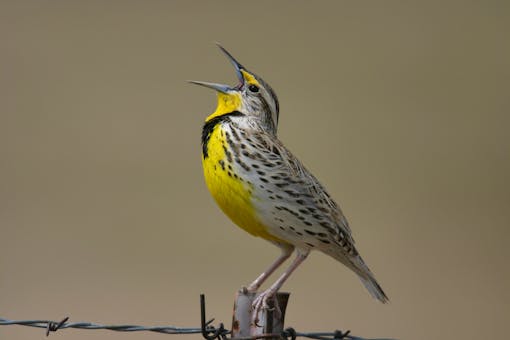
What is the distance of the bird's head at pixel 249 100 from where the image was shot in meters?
3.14

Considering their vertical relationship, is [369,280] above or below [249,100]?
below

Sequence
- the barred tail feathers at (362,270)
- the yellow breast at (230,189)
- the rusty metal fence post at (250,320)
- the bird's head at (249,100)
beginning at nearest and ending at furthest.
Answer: the rusty metal fence post at (250,320), the yellow breast at (230,189), the barred tail feathers at (362,270), the bird's head at (249,100)

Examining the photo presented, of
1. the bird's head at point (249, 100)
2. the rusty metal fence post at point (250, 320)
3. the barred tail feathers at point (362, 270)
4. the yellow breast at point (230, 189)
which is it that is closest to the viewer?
the rusty metal fence post at point (250, 320)

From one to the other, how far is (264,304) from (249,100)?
2.83ft

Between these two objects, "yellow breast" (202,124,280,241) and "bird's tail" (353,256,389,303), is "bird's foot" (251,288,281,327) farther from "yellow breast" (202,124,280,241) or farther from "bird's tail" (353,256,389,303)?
"bird's tail" (353,256,389,303)

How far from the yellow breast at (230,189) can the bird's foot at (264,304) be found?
0.97 feet

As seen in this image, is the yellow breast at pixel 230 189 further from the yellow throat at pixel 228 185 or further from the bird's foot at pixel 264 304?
the bird's foot at pixel 264 304

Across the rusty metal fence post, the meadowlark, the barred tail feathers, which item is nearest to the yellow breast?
the meadowlark

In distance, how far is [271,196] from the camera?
9.25 feet

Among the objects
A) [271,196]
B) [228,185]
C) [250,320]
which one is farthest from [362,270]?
[250,320]

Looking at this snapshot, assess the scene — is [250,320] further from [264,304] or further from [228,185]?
[228,185]

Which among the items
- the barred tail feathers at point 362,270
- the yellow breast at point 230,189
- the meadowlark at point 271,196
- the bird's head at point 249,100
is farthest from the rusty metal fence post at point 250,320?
the bird's head at point 249,100

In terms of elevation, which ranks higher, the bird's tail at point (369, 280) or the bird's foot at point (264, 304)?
the bird's tail at point (369, 280)

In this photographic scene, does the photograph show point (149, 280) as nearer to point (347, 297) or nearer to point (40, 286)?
point (40, 286)
